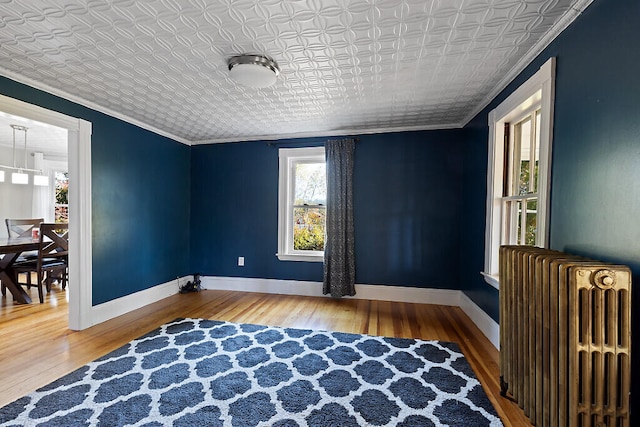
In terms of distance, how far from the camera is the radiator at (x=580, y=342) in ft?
3.72

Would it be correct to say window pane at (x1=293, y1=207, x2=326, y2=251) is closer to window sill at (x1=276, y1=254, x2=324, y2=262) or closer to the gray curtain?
window sill at (x1=276, y1=254, x2=324, y2=262)

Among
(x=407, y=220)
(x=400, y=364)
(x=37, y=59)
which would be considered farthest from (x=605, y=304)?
(x=37, y=59)

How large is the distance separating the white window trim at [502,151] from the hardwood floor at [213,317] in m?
0.75

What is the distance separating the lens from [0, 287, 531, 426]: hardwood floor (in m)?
2.07

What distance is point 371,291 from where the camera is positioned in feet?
12.9

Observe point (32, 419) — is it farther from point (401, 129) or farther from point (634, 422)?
point (401, 129)

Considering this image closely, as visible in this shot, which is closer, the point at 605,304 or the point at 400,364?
the point at 605,304

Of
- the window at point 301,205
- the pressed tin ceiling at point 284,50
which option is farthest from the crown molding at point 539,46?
the window at point 301,205

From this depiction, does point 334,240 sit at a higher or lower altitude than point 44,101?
lower

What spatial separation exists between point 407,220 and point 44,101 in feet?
13.1

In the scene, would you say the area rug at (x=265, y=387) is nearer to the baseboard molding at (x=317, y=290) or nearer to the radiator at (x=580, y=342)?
the radiator at (x=580, y=342)

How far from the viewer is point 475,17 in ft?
5.26

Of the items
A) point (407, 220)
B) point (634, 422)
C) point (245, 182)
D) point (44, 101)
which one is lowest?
point (634, 422)

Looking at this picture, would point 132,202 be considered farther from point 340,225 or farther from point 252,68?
point 340,225
